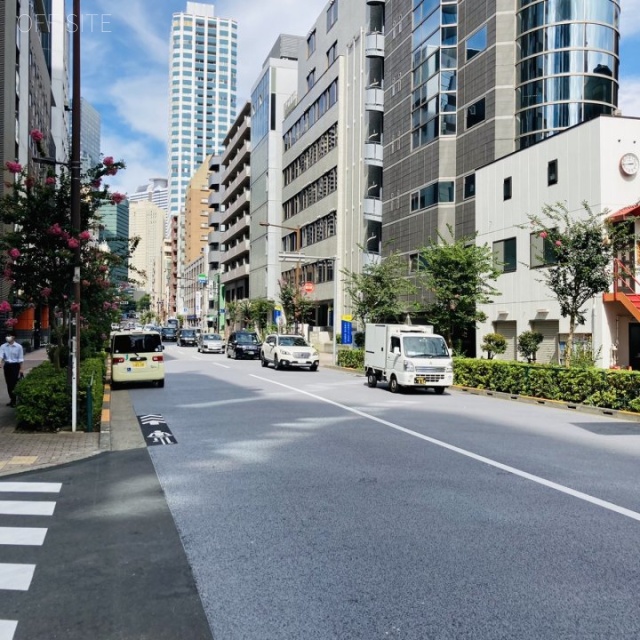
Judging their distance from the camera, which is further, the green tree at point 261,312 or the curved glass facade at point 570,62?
the green tree at point 261,312

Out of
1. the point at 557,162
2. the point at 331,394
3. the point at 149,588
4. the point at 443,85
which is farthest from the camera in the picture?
the point at 443,85

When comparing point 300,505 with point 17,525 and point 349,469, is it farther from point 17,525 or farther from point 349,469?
point 17,525

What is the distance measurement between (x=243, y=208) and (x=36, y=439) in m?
72.9

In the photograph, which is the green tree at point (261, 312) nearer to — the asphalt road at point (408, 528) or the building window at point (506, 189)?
the building window at point (506, 189)

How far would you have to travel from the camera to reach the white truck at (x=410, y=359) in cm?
1991

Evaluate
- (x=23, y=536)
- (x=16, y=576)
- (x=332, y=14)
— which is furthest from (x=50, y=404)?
(x=332, y=14)

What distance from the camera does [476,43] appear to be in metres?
34.6

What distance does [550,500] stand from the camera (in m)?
7.07

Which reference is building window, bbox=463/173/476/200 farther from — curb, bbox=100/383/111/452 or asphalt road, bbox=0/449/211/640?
asphalt road, bbox=0/449/211/640

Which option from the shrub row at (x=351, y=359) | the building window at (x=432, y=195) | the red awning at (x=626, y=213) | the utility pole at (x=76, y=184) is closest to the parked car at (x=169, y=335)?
the building window at (x=432, y=195)

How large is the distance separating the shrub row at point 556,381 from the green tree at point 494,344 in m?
6.08

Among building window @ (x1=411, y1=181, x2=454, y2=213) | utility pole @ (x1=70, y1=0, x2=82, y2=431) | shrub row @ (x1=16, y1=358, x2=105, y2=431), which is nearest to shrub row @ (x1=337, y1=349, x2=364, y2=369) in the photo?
building window @ (x1=411, y1=181, x2=454, y2=213)

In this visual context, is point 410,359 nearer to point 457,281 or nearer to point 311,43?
point 457,281

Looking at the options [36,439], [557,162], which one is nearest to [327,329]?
[557,162]
